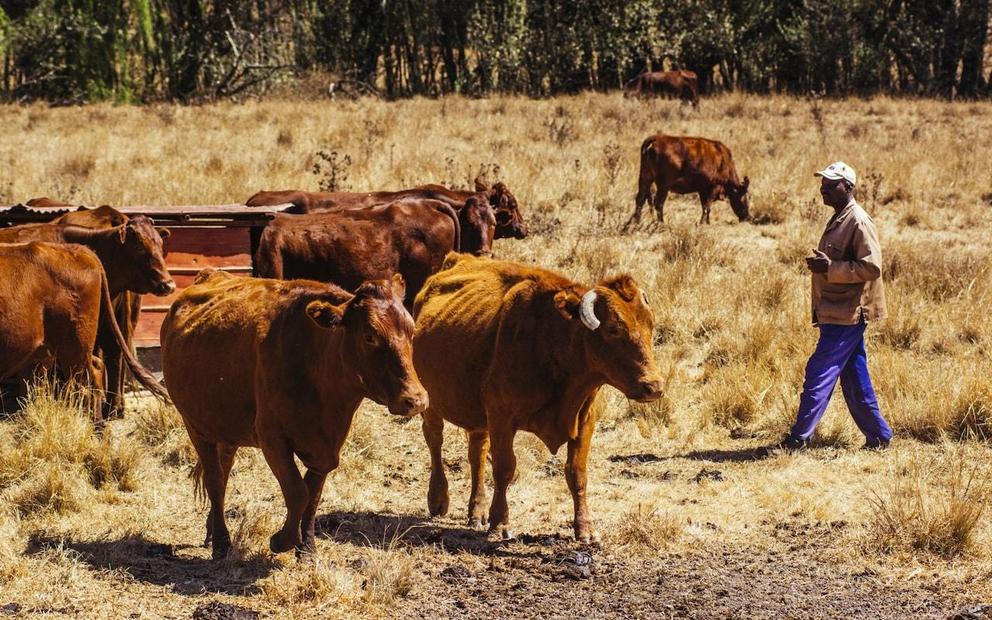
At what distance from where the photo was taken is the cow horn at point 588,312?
668 centimetres

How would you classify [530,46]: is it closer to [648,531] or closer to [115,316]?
[115,316]

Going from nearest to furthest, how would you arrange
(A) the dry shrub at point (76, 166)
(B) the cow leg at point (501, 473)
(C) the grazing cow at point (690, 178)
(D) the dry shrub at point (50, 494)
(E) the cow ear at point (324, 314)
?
(E) the cow ear at point (324, 314), (B) the cow leg at point (501, 473), (D) the dry shrub at point (50, 494), (C) the grazing cow at point (690, 178), (A) the dry shrub at point (76, 166)

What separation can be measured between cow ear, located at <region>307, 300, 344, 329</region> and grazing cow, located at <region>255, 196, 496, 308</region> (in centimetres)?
549

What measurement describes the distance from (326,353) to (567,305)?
58.1 inches

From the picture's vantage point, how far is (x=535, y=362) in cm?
707

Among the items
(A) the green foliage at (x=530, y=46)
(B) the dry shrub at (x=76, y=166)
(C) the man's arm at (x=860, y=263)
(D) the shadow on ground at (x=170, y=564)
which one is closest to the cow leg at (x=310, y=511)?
(D) the shadow on ground at (x=170, y=564)

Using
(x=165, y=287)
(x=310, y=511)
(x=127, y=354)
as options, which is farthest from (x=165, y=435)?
(x=310, y=511)

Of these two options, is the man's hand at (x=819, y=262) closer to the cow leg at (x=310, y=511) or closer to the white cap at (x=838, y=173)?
the white cap at (x=838, y=173)

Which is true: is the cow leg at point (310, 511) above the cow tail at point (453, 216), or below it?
below

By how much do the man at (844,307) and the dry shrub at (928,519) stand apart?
1.30 meters

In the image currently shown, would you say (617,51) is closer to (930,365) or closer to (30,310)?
(930,365)

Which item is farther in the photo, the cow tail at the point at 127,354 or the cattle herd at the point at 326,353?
the cow tail at the point at 127,354

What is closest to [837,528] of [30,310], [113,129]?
[30,310]

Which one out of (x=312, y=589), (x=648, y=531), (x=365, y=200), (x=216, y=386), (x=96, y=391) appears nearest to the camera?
(x=312, y=589)
